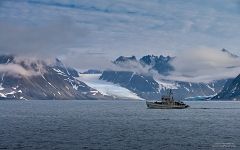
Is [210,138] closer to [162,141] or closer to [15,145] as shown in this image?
[162,141]

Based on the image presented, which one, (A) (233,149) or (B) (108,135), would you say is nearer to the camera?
(A) (233,149)

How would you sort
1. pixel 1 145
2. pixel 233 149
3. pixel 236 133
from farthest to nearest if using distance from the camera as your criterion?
pixel 236 133 → pixel 1 145 → pixel 233 149

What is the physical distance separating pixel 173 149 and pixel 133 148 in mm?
9051

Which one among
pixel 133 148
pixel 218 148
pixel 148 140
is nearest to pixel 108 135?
pixel 148 140

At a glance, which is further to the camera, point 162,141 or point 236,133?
point 236,133

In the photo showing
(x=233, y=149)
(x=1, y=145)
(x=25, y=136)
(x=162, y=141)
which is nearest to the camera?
(x=233, y=149)

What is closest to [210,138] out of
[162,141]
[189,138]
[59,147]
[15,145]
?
[189,138]

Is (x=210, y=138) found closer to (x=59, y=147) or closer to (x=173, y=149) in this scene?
(x=173, y=149)

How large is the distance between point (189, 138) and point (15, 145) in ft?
152

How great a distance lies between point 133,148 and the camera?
10650 centimetres

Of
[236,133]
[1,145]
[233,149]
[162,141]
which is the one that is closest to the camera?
[233,149]

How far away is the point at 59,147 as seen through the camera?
4210 inches

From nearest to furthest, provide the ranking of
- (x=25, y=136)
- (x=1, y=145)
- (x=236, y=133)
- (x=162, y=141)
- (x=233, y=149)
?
(x=233, y=149), (x=1, y=145), (x=162, y=141), (x=25, y=136), (x=236, y=133)

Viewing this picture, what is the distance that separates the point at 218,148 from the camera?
104938 mm
